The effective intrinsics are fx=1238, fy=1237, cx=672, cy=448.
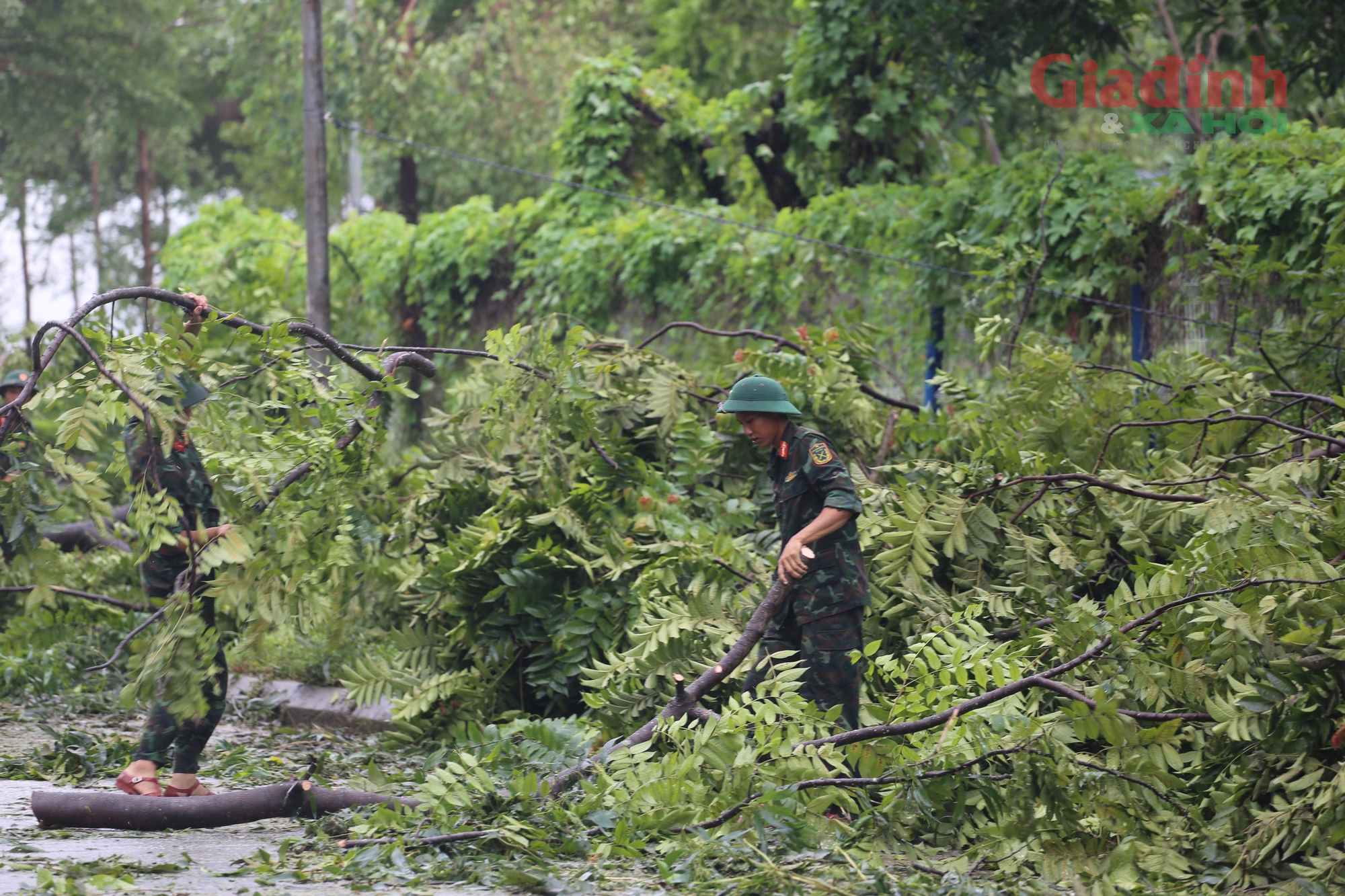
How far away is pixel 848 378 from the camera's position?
739 cm

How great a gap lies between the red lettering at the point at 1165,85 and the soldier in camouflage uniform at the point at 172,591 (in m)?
14.9

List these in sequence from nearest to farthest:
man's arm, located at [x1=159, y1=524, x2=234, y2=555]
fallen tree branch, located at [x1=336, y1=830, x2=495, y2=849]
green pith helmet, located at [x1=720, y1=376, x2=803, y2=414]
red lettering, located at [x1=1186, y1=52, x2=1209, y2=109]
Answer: fallen tree branch, located at [x1=336, y1=830, x2=495, y2=849] < man's arm, located at [x1=159, y1=524, x2=234, y2=555] < green pith helmet, located at [x1=720, y1=376, x2=803, y2=414] < red lettering, located at [x1=1186, y1=52, x2=1209, y2=109]

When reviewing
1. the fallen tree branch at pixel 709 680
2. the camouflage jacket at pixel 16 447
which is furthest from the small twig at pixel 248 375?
the fallen tree branch at pixel 709 680

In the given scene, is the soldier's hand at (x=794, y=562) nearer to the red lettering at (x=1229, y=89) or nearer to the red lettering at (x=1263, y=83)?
the red lettering at (x=1263, y=83)

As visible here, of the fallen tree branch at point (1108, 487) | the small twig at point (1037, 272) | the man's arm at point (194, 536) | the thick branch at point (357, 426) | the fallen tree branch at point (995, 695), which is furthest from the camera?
the small twig at point (1037, 272)

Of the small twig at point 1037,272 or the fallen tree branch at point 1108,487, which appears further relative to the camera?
the small twig at point 1037,272

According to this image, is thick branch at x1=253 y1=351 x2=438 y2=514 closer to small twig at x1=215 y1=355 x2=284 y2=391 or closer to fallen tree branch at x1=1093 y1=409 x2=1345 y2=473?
small twig at x1=215 y1=355 x2=284 y2=391

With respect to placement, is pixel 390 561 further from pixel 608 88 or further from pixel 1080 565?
pixel 608 88

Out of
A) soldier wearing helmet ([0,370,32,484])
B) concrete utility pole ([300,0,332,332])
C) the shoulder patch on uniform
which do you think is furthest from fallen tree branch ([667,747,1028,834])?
concrete utility pole ([300,0,332,332])

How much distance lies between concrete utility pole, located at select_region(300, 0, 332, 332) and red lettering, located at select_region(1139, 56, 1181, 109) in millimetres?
11110

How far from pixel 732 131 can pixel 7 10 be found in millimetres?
17359

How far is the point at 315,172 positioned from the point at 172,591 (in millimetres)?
6319

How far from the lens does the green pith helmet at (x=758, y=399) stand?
5570 mm

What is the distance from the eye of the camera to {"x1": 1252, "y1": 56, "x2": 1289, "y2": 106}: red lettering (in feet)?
44.2
